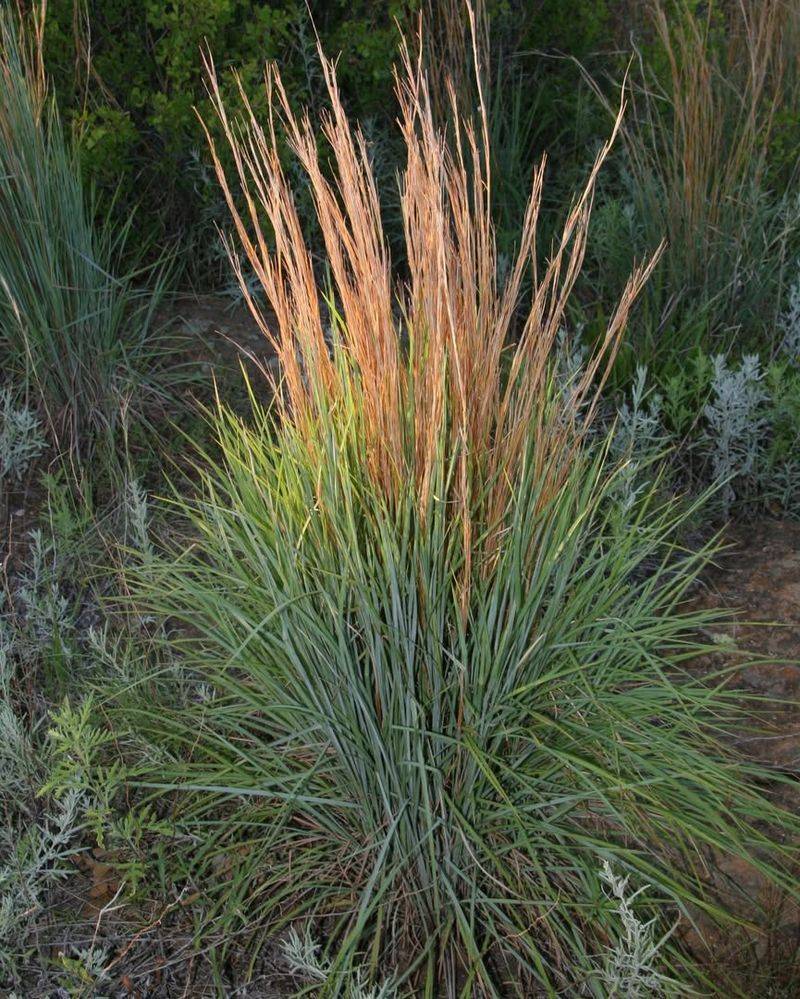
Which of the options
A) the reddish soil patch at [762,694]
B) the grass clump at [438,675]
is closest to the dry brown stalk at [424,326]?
the grass clump at [438,675]

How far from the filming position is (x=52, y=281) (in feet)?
11.9

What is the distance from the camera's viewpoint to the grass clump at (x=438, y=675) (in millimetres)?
2162

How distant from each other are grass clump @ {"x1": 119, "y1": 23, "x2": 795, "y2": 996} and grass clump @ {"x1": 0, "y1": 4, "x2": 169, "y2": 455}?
1.46m

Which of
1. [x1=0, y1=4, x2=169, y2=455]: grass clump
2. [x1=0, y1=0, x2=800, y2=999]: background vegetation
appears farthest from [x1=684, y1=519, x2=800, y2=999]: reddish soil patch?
[x1=0, y1=4, x2=169, y2=455]: grass clump

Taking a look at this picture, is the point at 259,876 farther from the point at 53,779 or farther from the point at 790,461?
the point at 790,461

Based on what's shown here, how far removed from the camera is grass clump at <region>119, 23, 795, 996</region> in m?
2.16

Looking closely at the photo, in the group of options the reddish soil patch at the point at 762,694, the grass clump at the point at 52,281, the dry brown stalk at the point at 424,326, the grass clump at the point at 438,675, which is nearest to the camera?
the dry brown stalk at the point at 424,326

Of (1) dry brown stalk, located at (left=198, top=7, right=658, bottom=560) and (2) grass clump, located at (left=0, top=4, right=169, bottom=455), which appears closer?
(1) dry brown stalk, located at (left=198, top=7, right=658, bottom=560)

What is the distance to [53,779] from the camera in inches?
92.3

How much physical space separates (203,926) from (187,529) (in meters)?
1.44

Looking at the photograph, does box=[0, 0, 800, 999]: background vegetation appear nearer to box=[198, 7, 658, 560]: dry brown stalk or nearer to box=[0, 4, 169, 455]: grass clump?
box=[198, 7, 658, 560]: dry brown stalk

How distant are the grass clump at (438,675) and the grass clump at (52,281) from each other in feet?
4.78

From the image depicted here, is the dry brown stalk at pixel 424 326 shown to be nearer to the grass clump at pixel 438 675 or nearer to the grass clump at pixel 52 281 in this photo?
the grass clump at pixel 438 675

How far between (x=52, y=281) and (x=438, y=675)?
2.10 meters
